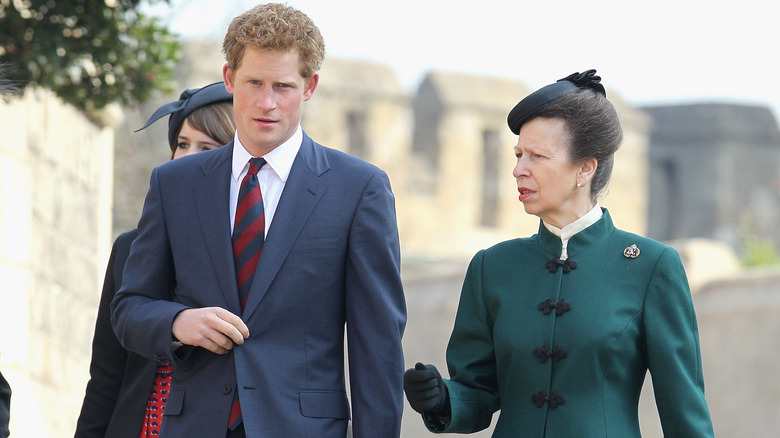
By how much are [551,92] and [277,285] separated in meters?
0.85

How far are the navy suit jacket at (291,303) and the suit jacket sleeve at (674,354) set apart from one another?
0.60 meters

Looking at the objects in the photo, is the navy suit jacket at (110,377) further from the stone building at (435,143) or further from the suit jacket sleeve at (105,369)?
the stone building at (435,143)

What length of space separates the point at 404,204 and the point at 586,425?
18220 millimetres

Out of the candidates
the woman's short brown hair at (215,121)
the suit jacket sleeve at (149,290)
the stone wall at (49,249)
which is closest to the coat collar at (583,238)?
the suit jacket sleeve at (149,290)

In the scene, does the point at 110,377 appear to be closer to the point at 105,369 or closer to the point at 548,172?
the point at 105,369

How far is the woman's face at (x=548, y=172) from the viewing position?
2.87 m

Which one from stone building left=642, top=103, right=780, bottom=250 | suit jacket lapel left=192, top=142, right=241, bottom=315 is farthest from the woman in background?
stone building left=642, top=103, right=780, bottom=250

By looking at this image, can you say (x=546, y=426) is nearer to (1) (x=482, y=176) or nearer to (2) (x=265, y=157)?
(2) (x=265, y=157)

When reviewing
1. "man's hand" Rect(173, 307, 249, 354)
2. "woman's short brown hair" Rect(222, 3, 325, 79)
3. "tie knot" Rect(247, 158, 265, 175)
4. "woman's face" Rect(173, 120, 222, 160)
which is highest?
"woman's short brown hair" Rect(222, 3, 325, 79)

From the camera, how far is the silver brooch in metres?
2.84

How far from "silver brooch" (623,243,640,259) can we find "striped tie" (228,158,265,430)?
35.2 inches

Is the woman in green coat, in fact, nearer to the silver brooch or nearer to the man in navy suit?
the silver brooch

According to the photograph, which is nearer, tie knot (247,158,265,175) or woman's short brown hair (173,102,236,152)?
tie knot (247,158,265,175)

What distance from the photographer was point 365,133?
69.8ft
